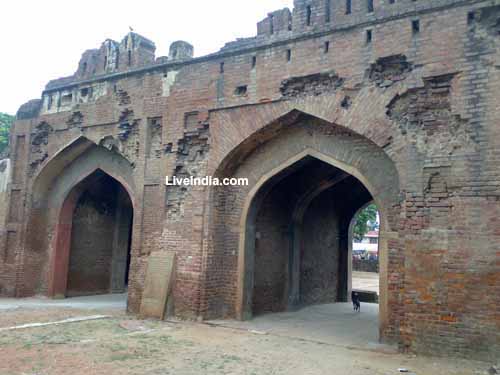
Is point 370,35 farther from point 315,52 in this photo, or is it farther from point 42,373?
point 42,373

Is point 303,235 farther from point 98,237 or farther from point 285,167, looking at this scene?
point 98,237

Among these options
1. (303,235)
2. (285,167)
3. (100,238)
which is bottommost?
(100,238)

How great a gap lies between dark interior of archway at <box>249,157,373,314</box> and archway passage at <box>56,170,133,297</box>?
15.5 feet

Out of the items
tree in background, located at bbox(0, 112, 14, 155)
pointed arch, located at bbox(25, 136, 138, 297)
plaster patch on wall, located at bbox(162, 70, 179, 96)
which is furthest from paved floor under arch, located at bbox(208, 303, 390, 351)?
tree in background, located at bbox(0, 112, 14, 155)

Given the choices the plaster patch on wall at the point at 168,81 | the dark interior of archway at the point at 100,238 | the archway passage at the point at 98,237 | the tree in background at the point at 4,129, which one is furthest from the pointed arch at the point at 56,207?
the tree in background at the point at 4,129

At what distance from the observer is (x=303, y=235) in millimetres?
11469

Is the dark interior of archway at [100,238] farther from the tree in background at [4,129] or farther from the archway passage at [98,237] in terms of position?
the tree in background at [4,129]

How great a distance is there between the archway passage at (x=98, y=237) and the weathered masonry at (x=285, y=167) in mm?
41

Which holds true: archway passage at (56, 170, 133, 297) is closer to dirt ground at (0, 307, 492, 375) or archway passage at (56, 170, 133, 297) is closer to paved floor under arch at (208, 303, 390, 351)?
dirt ground at (0, 307, 492, 375)

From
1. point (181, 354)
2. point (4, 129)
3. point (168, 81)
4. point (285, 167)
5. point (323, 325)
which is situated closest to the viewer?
point (181, 354)

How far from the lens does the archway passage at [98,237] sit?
1247 cm

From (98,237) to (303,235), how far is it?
18.7 ft

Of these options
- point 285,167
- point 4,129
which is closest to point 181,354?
point 285,167

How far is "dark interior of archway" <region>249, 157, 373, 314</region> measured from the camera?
32.4 ft
